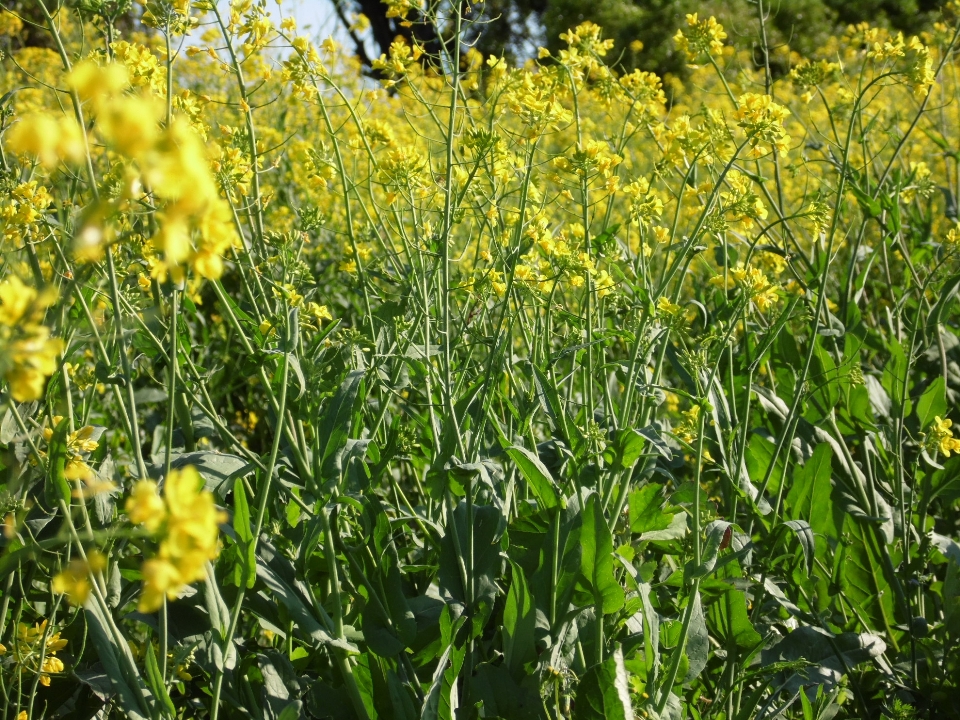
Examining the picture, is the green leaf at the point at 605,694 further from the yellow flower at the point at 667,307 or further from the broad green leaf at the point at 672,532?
the yellow flower at the point at 667,307

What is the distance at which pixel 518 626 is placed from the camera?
1596mm

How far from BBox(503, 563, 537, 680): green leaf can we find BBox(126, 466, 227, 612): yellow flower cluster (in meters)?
1.03

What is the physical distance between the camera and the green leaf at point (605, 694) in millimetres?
1427

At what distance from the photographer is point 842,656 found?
177 cm

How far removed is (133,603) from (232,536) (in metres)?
0.76

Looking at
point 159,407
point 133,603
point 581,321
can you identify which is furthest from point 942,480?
point 159,407

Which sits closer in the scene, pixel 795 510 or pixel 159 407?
pixel 795 510

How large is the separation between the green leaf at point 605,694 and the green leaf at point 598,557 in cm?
→ 13

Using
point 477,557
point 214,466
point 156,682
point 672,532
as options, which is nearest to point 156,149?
point 156,682

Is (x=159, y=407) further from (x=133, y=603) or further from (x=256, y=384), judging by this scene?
(x=133, y=603)

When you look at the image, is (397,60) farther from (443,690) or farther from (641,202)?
(443,690)

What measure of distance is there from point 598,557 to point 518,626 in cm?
20

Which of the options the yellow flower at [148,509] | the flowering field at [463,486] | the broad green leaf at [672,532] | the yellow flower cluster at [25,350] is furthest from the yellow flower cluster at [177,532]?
the broad green leaf at [672,532]

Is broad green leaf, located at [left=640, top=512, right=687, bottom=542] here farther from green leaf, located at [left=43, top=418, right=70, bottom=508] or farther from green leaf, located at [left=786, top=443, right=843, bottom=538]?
green leaf, located at [left=43, top=418, right=70, bottom=508]
